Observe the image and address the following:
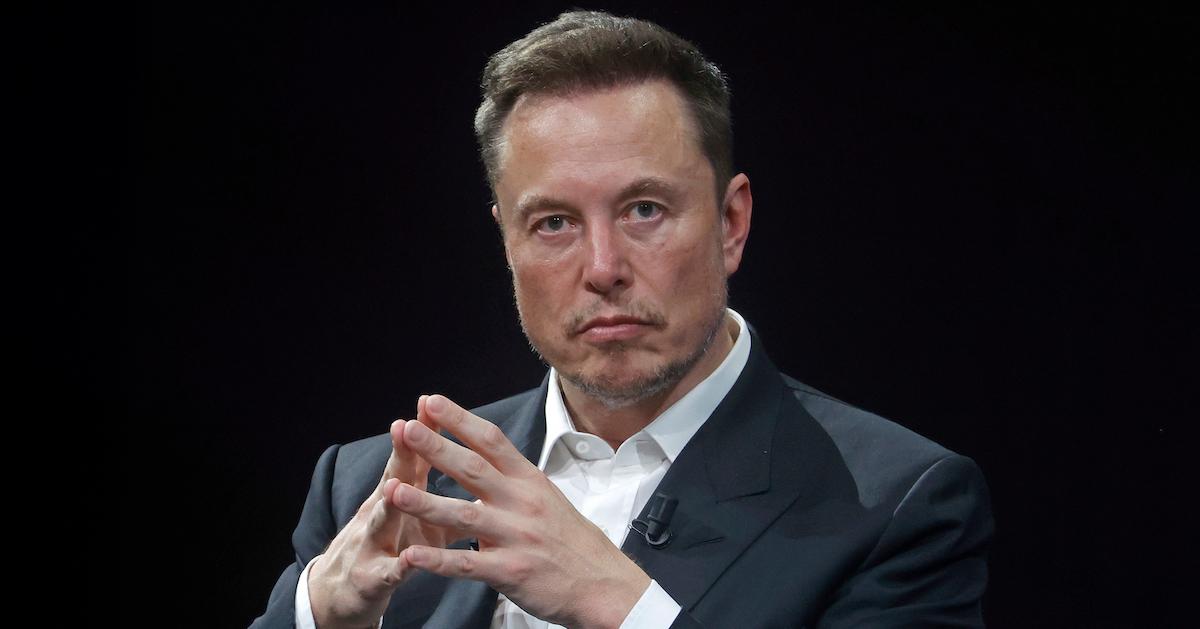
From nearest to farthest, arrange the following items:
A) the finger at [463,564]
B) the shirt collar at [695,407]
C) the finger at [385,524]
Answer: the finger at [463,564], the finger at [385,524], the shirt collar at [695,407]

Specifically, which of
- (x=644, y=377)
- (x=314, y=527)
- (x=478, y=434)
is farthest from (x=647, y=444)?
(x=314, y=527)

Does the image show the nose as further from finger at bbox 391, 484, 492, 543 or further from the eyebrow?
finger at bbox 391, 484, 492, 543

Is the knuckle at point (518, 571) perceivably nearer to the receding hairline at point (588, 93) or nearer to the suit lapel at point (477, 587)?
→ the suit lapel at point (477, 587)

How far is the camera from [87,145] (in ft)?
9.98

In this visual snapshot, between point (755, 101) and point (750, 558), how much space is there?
110cm

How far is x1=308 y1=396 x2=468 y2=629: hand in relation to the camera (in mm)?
2031

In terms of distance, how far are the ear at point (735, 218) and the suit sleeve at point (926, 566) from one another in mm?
526

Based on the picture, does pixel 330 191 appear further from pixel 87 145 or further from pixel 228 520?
pixel 228 520

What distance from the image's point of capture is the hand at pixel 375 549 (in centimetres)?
203

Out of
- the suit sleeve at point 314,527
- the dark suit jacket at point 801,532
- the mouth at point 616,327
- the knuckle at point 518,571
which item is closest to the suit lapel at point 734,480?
the dark suit jacket at point 801,532

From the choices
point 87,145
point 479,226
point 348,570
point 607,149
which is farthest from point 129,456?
point 607,149

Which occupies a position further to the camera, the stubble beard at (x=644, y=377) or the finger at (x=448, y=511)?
the stubble beard at (x=644, y=377)

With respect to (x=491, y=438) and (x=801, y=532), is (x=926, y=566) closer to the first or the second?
(x=801, y=532)

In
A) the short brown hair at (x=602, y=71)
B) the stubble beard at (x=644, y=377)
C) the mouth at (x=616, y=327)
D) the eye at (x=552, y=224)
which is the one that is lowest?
the stubble beard at (x=644, y=377)
